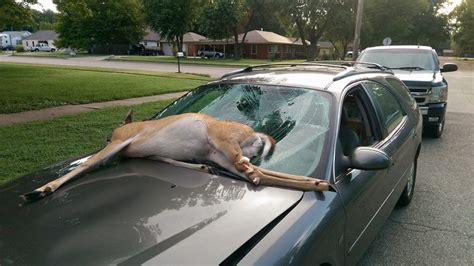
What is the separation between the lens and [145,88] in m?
13.3

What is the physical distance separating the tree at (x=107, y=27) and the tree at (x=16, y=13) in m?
40.5

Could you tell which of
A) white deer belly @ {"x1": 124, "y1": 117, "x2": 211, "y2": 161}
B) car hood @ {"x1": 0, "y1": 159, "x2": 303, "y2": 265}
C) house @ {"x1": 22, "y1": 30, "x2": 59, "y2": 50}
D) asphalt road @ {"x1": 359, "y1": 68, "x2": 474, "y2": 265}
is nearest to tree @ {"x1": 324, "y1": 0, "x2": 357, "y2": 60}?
asphalt road @ {"x1": 359, "y1": 68, "x2": 474, "y2": 265}

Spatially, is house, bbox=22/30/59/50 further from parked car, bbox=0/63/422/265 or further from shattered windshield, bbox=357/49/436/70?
parked car, bbox=0/63/422/265

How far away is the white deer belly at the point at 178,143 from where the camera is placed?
2418 mm

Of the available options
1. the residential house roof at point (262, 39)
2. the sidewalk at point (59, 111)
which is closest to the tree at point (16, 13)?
the sidewalk at point (59, 111)

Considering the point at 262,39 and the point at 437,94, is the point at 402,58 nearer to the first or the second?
the point at 437,94

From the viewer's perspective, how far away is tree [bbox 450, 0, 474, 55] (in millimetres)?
57750

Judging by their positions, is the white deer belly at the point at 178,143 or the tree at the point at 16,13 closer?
the white deer belly at the point at 178,143

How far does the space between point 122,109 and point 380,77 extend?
266 inches

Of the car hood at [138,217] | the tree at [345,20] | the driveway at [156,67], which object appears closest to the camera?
the car hood at [138,217]

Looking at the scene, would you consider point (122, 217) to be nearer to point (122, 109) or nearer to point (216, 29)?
point (122, 109)

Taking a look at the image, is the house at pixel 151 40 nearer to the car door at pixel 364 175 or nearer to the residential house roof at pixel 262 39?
the residential house roof at pixel 262 39

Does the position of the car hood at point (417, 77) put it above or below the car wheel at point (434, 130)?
above

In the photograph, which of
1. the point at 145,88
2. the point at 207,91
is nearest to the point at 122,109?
the point at 145,88
